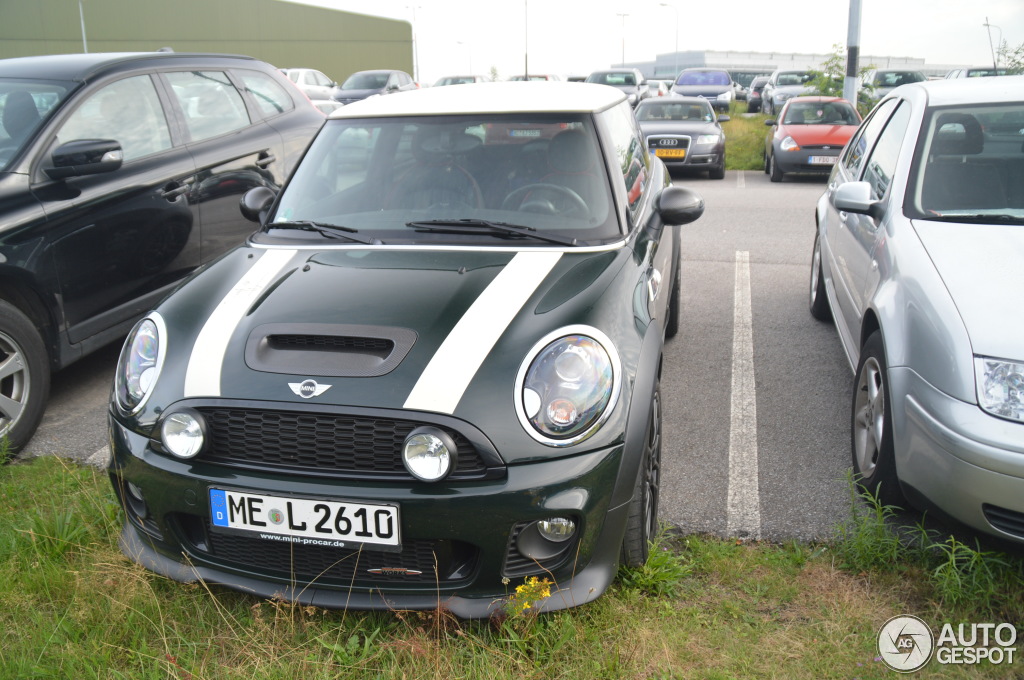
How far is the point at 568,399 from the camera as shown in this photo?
7.98 feet

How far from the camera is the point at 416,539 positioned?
7.77ft

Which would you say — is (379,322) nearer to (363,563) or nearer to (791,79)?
(363,563)

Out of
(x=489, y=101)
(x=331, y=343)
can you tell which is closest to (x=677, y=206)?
(x=489, y=101)

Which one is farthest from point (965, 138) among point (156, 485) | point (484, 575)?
point (156, 485)

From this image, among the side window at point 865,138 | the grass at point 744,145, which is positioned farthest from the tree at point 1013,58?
the side window at point 865,138

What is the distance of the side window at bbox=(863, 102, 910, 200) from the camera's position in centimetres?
389

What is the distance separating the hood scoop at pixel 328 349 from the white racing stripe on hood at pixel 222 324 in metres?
0.10

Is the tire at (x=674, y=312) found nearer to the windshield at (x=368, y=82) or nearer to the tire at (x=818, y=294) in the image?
the tire at (x=818, y=294)

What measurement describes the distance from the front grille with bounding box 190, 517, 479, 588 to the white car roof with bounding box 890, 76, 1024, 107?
3.03m

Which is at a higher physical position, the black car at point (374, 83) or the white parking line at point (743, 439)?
the black car at point (374, 83)

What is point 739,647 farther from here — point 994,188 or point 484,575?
point 994,188

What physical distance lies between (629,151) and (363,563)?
2.46 m

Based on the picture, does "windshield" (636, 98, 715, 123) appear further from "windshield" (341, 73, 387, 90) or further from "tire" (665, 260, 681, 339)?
"windshield" (341, 73, 387, 90)

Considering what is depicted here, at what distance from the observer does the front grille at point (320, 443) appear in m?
2.35
